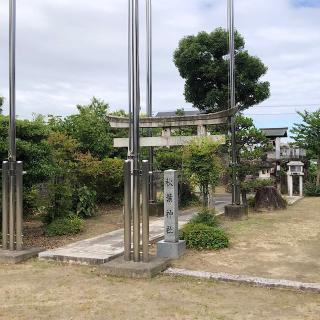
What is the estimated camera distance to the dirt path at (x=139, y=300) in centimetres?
568

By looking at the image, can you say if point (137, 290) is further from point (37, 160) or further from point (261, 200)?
point (261, 200)

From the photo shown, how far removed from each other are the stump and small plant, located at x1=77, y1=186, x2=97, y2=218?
22.4 ft

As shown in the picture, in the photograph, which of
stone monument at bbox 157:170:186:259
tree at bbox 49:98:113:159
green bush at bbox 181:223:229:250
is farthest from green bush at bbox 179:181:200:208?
stone monument at bbox 157:170:186:259

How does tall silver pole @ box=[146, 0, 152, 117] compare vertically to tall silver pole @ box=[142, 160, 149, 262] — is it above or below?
above

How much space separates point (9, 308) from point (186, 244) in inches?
181

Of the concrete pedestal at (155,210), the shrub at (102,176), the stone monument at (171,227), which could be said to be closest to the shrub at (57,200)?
the shrub at (102,176)

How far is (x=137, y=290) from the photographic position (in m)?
6.77

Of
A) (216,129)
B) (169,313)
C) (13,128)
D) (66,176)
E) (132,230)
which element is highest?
(216,129)

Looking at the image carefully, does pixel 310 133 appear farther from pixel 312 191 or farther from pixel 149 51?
pixel 149 51

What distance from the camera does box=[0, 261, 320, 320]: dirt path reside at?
5.68 metres

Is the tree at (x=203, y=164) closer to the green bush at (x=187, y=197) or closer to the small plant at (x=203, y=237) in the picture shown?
the small plant at (x=203, y=237)

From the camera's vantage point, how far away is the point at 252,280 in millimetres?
7043

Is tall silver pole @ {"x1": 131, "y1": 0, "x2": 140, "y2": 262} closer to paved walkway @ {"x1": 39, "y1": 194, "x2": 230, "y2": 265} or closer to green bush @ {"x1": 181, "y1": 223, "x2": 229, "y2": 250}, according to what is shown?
paved walkway @ {"x1": 39, "y1": 194, "x2": 230, "y2": 265}

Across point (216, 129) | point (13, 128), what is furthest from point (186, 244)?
point (216, 129)
